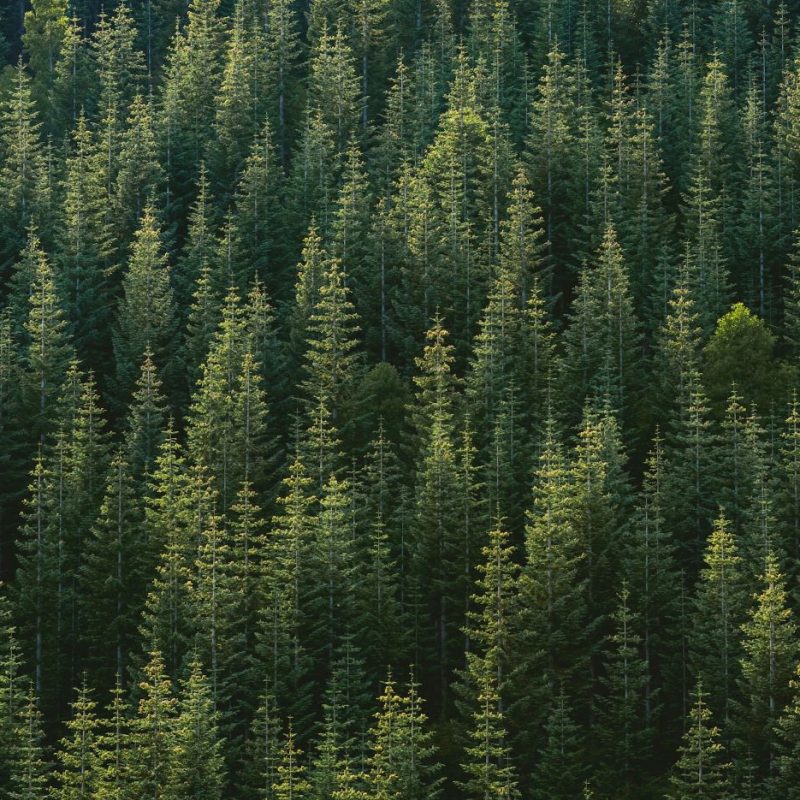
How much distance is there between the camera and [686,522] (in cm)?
8019

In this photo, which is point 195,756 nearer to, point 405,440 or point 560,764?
point 560,764

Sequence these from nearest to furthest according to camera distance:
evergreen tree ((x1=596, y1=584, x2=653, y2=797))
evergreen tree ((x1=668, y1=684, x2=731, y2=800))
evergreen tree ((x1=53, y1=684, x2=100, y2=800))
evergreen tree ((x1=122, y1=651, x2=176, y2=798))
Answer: evergreen tree ((x1=668, y1=684, x2=731, y2=800)) < evergreen tree ((x1=122, y1=651, x2=176, y2=798)) < evergreen tree ((x1=53, y1=684, x2=100, y2=800)) < evergreen tree ((x1=596, y1=584, x2=653, y2=797))

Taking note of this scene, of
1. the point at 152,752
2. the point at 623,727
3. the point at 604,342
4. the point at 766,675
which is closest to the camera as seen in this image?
the point at 152,752

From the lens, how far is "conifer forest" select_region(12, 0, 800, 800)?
7094 centimetres

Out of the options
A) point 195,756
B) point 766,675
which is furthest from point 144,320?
point 766,675

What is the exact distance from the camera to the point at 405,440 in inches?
3627

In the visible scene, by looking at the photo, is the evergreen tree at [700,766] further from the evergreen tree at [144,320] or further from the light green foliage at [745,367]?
the evergreen tree at [144,320]

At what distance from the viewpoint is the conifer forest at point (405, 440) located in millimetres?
70938

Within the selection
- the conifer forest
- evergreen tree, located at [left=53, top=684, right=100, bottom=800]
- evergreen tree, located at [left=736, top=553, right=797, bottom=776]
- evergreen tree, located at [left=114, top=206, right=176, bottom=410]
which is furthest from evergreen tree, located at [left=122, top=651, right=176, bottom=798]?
evergreen tree, located at [left=114, top=206, right=176, bottom=410]

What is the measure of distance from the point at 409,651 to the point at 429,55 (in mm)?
80458

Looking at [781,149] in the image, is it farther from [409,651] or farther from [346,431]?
[409,651]

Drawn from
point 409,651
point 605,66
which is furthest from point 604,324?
point 605,66

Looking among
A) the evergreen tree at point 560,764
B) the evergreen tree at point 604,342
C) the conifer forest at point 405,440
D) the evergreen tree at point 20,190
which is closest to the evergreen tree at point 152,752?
the conifer forest at point 405,440

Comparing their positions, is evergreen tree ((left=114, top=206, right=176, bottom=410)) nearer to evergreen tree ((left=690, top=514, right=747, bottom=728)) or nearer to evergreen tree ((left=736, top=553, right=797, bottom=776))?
evergreen tree ((left=690, top=514, right=747, bottom=728))
